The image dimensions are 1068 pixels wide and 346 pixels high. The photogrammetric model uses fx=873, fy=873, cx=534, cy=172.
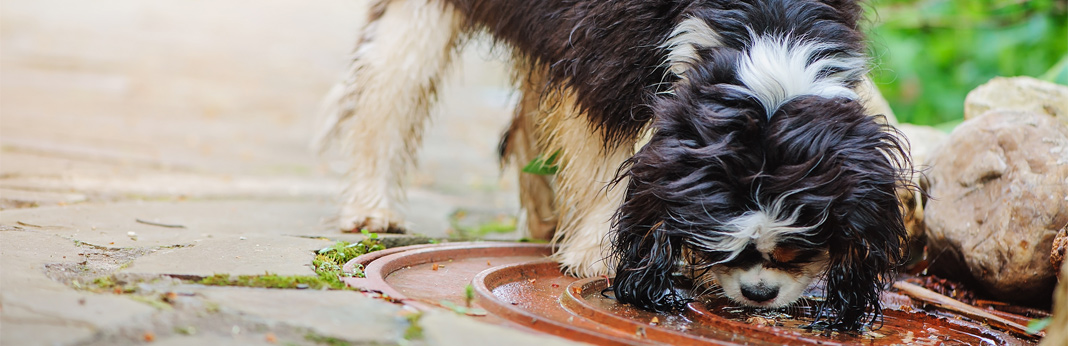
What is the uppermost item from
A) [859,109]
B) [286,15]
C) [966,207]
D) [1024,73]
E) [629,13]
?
[286,15]

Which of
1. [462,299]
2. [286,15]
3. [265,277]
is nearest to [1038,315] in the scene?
[462,299]

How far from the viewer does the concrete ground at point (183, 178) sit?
194cm

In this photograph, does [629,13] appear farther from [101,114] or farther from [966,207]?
[101,114]

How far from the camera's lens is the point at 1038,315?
3.15 meters

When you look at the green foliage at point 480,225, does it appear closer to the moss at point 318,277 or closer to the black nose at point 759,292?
the moss at point 318,277

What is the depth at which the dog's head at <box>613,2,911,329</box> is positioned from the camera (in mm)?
2439

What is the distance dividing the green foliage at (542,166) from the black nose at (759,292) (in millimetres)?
1326

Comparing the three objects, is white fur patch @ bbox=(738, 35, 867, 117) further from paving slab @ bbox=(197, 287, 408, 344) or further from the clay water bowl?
paving slab @ bbox=(197, 287, 408, 344)

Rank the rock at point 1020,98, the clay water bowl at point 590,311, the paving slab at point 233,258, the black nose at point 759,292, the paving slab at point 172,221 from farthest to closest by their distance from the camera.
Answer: the rock at point 1020,98, the paving slab at point 172,221, the black nose at point 759,292, the paving slab at point 233,258, the clay water bowl at point 590,311

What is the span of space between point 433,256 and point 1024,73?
537 cm

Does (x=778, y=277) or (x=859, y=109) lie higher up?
(x=859, y=109)

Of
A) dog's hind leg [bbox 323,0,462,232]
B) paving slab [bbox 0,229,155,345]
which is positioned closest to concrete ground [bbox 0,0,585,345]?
paving slab [bbox 0,229,155,345]

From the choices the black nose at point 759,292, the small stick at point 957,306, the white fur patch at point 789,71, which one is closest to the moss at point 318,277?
the black nose at point 759,292

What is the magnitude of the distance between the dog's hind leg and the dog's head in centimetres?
150
